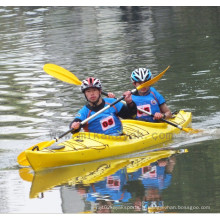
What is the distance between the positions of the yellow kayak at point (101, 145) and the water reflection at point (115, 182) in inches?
6.6

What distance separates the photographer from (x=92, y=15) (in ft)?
119

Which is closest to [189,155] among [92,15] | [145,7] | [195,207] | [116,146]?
[116,146]

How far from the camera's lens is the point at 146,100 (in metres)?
12.7

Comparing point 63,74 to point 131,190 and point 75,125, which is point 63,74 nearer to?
point 75,125

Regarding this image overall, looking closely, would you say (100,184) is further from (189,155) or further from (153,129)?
(153,129)

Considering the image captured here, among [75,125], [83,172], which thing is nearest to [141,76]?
Answer: [75,125]

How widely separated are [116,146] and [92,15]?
25.4 m

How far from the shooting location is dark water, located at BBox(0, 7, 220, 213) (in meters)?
9.04

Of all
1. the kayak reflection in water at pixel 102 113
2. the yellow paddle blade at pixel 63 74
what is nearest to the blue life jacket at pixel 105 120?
the kayak reflection in water at pixel 102 113

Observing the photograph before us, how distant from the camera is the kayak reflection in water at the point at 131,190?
834cm

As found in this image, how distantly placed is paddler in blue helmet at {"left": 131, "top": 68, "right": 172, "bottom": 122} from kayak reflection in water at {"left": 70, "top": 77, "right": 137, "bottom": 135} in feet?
2.59

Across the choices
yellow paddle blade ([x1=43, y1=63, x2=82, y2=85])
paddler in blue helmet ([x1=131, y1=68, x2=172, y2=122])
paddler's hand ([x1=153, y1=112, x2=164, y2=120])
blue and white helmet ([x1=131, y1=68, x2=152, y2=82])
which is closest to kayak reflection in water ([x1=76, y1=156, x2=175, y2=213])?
paddler's hand ([x1=153, y1=112, x2=164, y2=120])

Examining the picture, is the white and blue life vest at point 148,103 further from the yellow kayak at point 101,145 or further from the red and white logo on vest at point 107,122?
the red and white logo on vest at point 107,122

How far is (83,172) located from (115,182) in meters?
1.07
